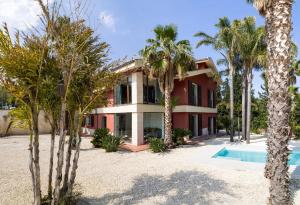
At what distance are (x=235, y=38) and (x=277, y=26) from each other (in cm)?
1601

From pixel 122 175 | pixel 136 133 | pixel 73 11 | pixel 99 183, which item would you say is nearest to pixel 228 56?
pixel 136 133

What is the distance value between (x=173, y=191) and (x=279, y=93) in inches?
209

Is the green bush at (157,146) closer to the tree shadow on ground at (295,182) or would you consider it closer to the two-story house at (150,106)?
the two-story house at (150,106)

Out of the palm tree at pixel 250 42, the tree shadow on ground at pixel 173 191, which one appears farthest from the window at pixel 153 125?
the tree shadow on ground at pixel 173 191

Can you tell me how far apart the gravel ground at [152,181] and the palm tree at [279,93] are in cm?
121

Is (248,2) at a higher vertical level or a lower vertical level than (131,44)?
higher

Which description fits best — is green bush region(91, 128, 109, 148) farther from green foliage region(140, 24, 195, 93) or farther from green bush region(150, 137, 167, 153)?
green foliage region(140, 24, 195, 93)

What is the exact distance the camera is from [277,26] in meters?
7.74

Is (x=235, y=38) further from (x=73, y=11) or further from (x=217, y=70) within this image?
(x=73, y=11)

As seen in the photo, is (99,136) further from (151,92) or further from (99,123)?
(99,123)

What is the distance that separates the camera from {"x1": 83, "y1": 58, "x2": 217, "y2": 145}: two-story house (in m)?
21.6

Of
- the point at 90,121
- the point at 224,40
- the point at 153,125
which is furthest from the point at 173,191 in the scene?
the point at 90,121

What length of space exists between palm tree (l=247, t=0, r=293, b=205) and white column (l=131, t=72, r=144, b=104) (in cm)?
1410

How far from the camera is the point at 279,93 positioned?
25.5ft
